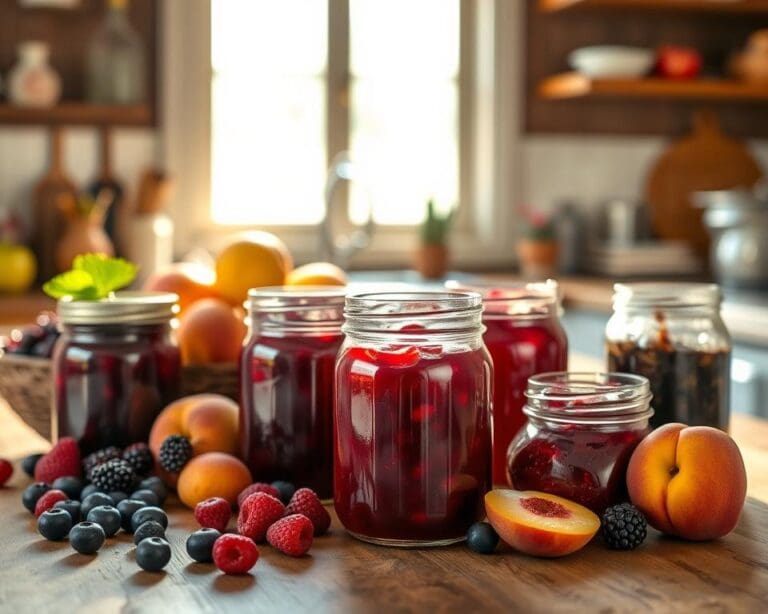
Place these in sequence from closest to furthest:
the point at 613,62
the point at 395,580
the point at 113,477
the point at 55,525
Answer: the point at 395,580, the point at 55,525, the point at 113,477, the point at 613,62

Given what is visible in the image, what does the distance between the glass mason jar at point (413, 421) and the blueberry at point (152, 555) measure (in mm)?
157

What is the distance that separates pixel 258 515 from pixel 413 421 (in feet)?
0.48

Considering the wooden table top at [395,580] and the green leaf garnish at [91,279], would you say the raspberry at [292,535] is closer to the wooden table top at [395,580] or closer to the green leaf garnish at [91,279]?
the wooden table top at [395,580]

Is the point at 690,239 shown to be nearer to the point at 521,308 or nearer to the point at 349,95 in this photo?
the point at 349,95

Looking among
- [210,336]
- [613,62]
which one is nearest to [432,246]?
[613,62]

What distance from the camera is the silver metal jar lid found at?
1140mm

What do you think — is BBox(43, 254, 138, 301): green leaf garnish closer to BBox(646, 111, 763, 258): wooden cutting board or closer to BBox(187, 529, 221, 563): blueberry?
BBox(187, 529, 221, 563): blueberry

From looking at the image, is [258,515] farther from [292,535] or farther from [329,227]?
[329,227]

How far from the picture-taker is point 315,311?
106cm

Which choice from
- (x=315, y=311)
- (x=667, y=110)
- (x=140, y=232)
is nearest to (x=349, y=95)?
(x=140, y=232)

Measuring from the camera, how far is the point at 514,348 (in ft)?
3.61

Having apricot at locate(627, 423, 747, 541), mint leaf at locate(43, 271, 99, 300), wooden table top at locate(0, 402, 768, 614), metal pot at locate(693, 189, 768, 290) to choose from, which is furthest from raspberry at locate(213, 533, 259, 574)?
metal pot at locate(693, 189, 768, 290)

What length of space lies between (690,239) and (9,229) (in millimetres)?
2359

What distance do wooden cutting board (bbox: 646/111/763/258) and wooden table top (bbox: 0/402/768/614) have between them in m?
3.38
